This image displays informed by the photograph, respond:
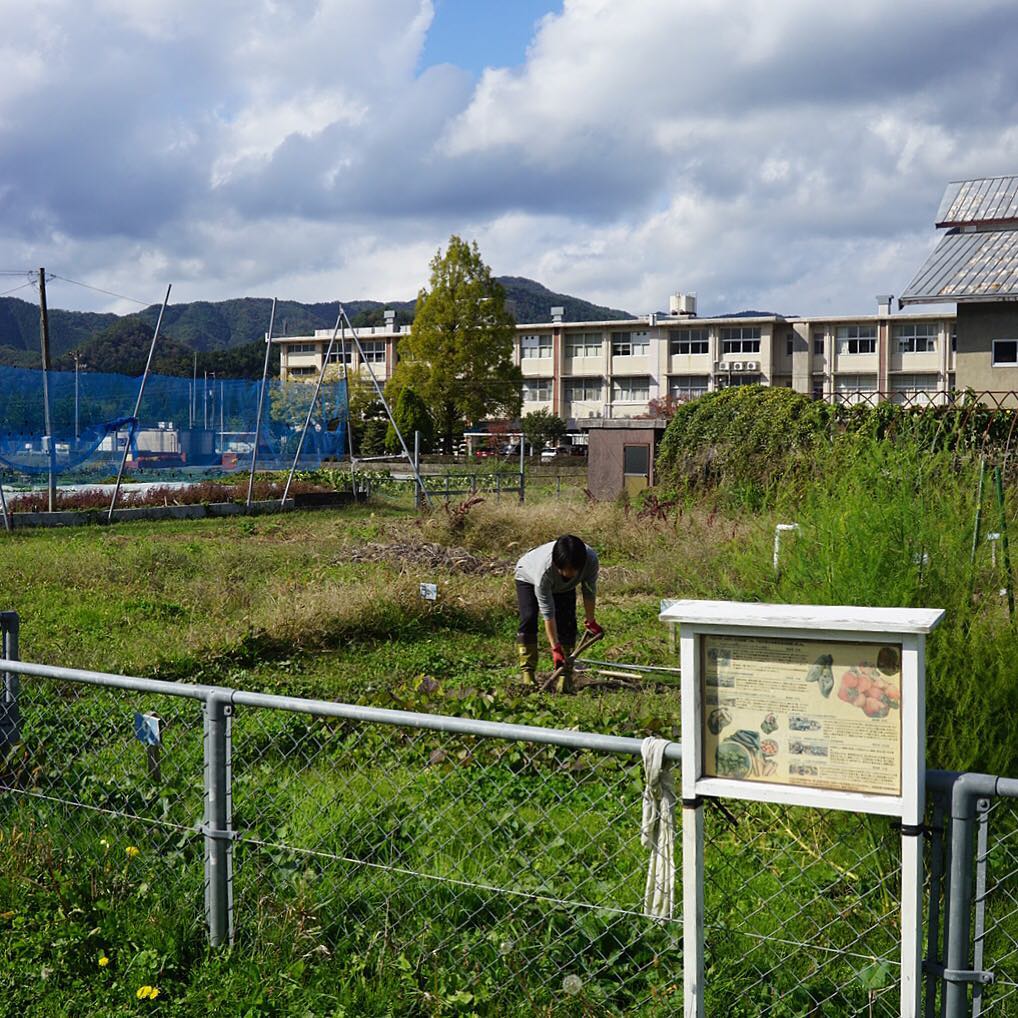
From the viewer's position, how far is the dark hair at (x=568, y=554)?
7617 mm

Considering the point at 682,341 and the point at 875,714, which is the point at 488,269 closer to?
the point at 682,341

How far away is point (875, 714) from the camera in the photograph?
96.7 inches

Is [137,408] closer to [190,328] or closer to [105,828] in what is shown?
[105,828]

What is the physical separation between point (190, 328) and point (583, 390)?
94.5 meters

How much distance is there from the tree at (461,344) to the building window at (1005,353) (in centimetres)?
3164

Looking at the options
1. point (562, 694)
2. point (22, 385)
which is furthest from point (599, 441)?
point (562, 694)

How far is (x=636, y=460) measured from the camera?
26219 mm

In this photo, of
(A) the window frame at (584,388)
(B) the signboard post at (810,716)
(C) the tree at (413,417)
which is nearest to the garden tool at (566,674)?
(B) the signboard post at (810,716)

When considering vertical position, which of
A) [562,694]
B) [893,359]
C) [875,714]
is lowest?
[562,694]

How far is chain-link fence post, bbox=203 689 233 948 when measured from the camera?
11.5 ft

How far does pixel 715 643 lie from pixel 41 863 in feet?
9.49

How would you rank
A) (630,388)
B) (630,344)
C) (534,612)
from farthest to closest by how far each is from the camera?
(630,388) → (630,344) → (534,612)

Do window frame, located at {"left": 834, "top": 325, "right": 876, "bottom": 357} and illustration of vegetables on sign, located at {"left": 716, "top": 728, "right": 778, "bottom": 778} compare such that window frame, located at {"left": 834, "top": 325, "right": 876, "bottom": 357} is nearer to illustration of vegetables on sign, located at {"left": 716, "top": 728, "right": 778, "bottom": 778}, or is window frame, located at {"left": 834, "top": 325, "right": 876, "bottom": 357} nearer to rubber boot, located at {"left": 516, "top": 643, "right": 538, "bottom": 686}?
rubber boot, located at {"left": 516, "top": 643, "right": 538, "bottom": 686}

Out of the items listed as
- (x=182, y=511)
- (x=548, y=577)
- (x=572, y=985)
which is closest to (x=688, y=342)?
(x=182, y=511)
